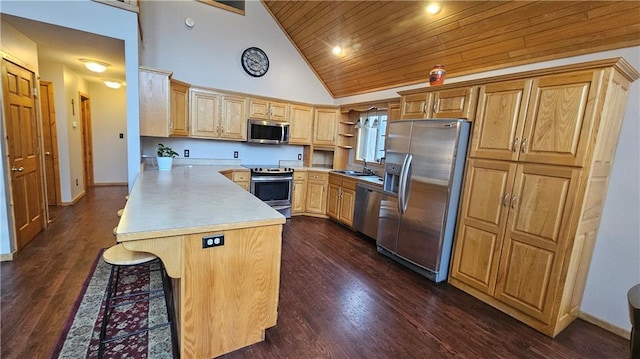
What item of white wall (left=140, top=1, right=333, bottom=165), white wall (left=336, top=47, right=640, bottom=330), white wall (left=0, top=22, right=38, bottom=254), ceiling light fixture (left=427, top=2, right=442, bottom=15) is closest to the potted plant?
white wall (left=140, top=1, right=333, bottom=165)

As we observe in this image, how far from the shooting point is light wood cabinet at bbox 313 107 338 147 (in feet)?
16.7

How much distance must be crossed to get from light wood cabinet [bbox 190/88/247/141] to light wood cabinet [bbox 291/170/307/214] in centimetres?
113

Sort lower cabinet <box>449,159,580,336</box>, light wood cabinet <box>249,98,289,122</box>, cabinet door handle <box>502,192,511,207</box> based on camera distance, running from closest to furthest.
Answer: lower cabinet <box>449,159,580,336</box>
cabinet door handle <box>502,192,511,207</box>
light wood cabinet <box>249,98,289,122</box>

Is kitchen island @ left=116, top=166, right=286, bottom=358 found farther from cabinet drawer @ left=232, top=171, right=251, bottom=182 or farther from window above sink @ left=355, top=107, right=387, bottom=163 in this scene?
window above sink @ left=355, top=107, right=387, bottom=163

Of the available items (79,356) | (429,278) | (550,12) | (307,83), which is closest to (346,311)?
(429,278)

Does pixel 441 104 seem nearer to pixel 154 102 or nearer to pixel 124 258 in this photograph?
pixel 124 258

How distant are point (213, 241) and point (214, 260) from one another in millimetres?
127

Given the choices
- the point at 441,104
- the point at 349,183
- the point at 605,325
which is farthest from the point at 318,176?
the point at 605,325

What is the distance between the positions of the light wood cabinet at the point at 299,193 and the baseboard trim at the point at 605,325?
12.3 ft

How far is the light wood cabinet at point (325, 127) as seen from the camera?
5082mm

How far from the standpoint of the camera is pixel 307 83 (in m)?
5.23

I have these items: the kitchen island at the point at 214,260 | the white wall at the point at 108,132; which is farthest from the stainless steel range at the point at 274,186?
the white wall at the point at 108,132

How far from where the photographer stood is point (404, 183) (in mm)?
3053

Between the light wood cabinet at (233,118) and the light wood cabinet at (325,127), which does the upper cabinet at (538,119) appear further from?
the light wood cabinet at (233,118)
